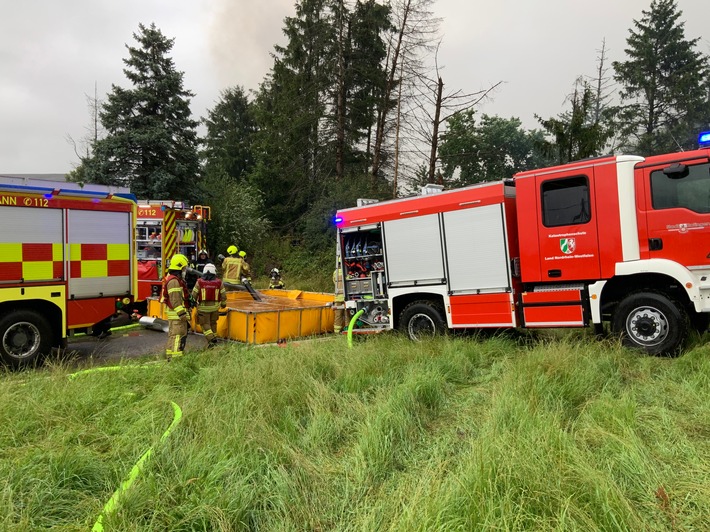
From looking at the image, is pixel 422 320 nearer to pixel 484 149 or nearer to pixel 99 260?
pixel 99 260

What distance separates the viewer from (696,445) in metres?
2.82

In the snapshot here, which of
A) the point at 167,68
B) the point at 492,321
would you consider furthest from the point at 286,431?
the point at 167,68

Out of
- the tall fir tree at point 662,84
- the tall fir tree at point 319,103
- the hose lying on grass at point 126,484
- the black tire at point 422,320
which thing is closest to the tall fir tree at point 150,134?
the tall fir tree at point 319,103

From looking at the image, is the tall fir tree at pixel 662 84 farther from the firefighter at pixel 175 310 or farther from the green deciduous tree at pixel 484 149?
the firefighter at pixel 175 310

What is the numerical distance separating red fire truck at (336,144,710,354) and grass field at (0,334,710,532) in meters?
0.80

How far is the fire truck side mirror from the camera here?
524 cm

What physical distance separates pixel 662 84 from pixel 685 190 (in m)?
29.4

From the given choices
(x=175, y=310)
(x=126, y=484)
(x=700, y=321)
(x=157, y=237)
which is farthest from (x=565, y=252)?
(x=157, y=237)

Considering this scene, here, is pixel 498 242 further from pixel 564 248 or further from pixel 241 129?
pixel 241 129

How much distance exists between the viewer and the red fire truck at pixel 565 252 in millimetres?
5270

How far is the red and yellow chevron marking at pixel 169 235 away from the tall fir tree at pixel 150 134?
7890 millimetres

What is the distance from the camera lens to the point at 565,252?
5984 mm

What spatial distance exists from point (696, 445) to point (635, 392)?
1189mm

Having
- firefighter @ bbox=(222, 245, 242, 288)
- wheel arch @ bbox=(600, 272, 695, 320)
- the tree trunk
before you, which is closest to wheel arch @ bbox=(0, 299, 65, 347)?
firefighter @ bbox=(222, 245, 242, 288)
